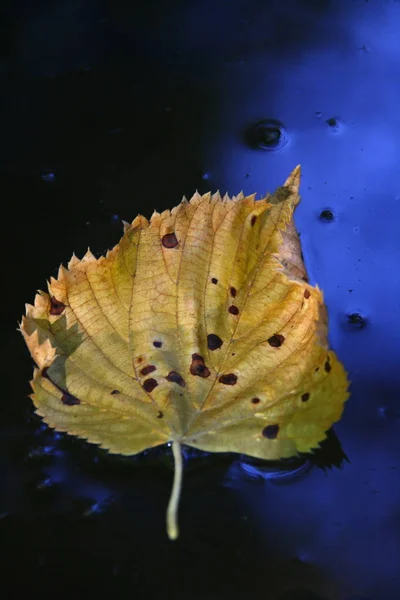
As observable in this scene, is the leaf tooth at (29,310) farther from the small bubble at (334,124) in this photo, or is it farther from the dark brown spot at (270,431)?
the small bubble at (334,124)

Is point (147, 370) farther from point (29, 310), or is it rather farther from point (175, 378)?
point (29, 310)

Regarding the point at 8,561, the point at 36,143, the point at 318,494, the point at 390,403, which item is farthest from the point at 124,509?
the point at 36,143

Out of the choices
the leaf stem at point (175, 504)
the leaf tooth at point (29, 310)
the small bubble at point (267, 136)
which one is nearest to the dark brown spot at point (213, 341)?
the leaf stem at point (175, 504)

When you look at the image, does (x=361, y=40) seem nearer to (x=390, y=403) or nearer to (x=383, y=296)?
(x=383, y=296)

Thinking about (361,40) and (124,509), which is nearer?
(124,509)

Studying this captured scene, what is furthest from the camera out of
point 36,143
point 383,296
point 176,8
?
point 176,8

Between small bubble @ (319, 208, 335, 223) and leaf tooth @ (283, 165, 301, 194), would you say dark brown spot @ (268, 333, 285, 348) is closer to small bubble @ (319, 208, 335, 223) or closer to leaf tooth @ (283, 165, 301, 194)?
leaf tooth @ (283, 165, 301, 194)

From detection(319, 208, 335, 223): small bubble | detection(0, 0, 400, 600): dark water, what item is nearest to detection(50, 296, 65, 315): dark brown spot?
detection(0, 0, 400, 600): dark water

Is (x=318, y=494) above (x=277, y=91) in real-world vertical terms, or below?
below
